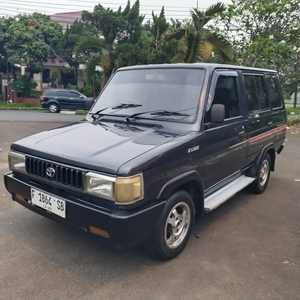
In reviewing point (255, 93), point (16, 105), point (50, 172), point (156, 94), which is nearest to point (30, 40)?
point (16, 105)

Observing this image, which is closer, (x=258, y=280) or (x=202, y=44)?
(x=258, y=280)

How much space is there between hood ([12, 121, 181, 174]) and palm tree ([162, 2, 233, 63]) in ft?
25.4

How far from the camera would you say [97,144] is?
124 inches

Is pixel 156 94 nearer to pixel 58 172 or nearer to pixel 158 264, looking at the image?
pixel 58 172

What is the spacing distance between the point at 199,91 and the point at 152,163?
4.20ft

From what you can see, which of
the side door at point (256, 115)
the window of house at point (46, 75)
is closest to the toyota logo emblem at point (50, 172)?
the side door at point (256, 115)

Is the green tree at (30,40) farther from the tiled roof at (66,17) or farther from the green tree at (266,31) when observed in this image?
the green tree at (266,31)

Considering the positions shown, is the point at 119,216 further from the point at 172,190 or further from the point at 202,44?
the point at 202,44

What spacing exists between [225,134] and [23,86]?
25.4 m

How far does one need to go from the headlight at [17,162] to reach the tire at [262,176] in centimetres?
354

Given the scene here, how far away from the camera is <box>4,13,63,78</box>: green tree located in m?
25.2

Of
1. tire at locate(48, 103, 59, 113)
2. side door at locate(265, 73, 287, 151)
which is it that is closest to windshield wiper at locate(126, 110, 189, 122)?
side door at locate(265, 73, 287, 151)

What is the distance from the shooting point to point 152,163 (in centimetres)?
284

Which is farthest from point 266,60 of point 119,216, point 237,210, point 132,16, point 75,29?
point 75,29
